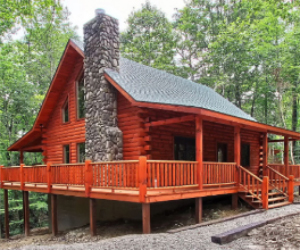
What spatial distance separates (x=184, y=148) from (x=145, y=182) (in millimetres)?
5183

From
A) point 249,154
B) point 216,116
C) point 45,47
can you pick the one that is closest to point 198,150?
point 216,116

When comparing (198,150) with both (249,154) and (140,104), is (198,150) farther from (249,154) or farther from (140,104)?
(249,154)

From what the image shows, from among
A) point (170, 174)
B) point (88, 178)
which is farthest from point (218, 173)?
point (88, 178)

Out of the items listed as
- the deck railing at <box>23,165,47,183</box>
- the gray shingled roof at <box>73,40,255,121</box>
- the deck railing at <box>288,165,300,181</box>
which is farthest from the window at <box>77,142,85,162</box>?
the deck railing at <box>288,165,300,181</box>

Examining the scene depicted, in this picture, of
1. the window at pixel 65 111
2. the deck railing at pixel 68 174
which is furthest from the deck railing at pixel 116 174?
the window at pixel 65 111

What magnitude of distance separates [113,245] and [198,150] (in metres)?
4.05

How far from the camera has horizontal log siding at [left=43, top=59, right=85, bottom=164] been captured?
559 inches

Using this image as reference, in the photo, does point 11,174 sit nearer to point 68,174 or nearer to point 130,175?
point 68,174

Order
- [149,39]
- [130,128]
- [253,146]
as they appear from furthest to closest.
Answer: [149,39] < [253,146] < [130,128]

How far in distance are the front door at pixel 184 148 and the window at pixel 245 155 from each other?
14.7 feet

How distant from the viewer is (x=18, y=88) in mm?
24844

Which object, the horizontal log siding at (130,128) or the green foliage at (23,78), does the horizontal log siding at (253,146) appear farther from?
the green foliage at (23,78)

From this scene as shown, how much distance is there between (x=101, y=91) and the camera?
11.9 m

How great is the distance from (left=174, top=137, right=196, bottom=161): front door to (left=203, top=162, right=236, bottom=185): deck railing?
237cm
